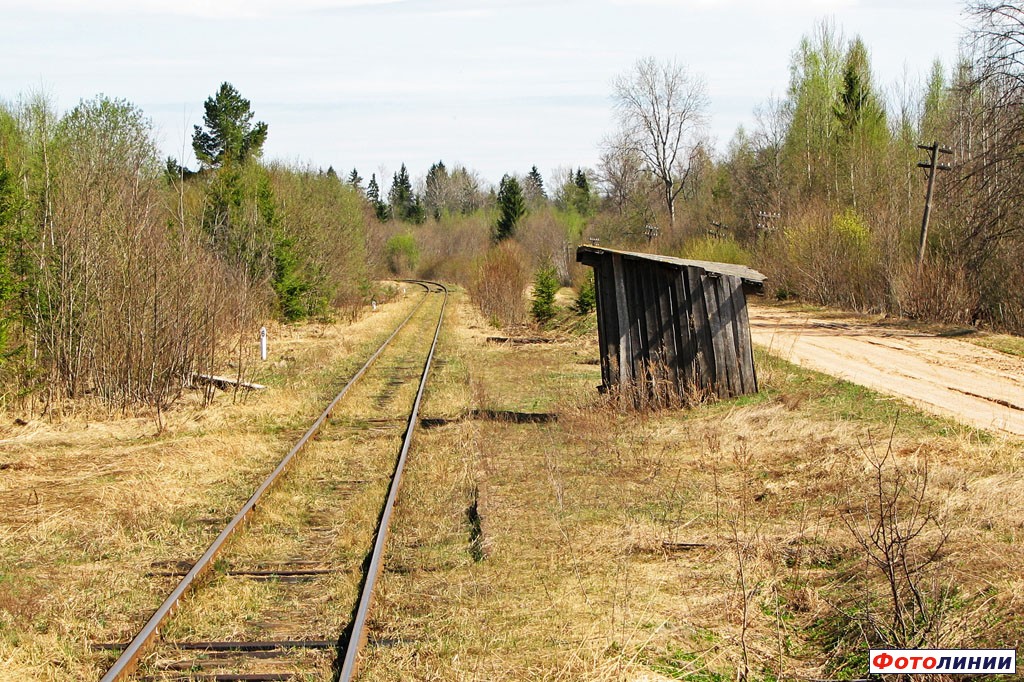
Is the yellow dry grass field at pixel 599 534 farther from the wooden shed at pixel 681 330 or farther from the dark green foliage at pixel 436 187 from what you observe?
the dark green foliage at pixel 436 187

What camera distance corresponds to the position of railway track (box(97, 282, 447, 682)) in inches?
221

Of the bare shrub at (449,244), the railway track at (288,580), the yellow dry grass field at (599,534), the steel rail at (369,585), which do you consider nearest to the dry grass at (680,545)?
the yellow dry grass field at (599,534)

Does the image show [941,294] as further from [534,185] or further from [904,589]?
[534,185]

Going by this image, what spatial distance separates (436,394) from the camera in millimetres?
16109

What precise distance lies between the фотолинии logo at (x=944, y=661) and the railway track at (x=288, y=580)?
293 centimetres

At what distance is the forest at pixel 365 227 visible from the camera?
14.2 metres

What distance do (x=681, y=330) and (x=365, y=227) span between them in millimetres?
36947

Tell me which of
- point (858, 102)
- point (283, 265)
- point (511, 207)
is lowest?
point (283, 265)

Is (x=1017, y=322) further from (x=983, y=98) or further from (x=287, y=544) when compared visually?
(x=287, y=544)

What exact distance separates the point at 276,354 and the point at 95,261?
9.86 metres

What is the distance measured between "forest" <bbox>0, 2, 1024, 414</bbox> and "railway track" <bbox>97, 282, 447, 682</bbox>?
176 inches

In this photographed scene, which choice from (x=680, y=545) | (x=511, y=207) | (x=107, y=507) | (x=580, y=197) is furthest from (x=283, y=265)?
(x=580, y=197)

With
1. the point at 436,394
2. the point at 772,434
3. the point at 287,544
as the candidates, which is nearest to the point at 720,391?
the point at 772,434

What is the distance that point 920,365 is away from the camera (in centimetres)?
1612
